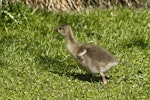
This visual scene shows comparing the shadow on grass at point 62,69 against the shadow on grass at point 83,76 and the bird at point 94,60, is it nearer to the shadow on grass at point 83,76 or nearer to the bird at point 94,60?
the shadow on grass at point 83,76

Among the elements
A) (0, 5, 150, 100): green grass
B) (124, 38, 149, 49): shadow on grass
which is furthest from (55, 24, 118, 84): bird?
(124, 38, 149, 49): shadow on grass

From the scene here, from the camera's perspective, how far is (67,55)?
31.0 feet

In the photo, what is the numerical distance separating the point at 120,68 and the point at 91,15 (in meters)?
2.47

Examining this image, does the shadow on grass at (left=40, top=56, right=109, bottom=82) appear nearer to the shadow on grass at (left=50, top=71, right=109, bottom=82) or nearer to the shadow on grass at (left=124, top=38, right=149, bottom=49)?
the shadow on grass at (left=50, top=71, right=109, bottom=82)

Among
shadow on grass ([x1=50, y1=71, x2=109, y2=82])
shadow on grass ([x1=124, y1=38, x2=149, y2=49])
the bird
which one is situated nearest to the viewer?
the bird

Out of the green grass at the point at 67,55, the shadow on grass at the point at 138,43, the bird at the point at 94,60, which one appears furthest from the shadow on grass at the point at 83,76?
the shadow on grass at the point at 138,43

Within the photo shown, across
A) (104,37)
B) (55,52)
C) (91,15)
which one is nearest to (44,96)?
(55,52)

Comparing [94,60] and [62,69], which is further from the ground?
[94,60]

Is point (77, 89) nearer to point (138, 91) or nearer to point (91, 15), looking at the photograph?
point (138, 91)

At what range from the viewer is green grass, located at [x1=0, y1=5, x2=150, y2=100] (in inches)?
317

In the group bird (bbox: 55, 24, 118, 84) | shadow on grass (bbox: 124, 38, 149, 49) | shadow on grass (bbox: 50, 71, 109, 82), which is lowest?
shadow on grass (bbox: 124, 38, 149, 49)

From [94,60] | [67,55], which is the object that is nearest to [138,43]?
[67,55]

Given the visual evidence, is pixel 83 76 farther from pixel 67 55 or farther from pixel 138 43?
pixel 138 43

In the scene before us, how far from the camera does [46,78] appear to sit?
8484 millimetres
